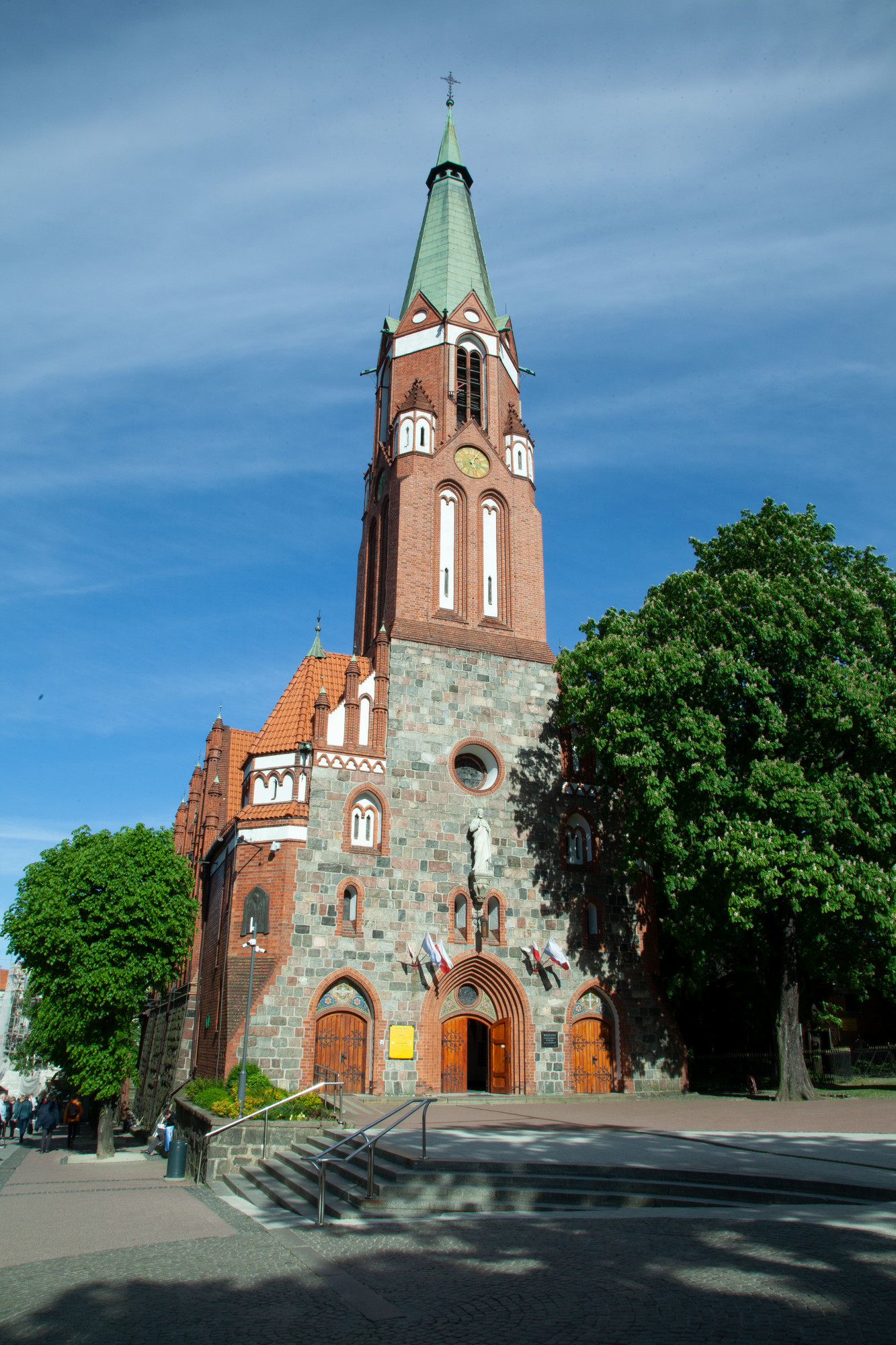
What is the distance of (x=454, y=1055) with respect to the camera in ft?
83.7

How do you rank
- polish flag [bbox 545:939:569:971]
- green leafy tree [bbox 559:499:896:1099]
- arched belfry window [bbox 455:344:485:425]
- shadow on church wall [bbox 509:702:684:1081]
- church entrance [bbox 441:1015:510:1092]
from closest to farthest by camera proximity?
green leafy tree [bbox 559:499:896:1099], church entrance [bbox 441:1015:510:1092], polish flag [bbox 545:939:569:971], shadow on church wall [bbox 509:702:684:1081], arched belfry window [bbox 455:344:485:425]

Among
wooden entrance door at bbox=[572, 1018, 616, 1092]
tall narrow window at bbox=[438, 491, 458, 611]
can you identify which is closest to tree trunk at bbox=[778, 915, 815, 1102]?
wooden entrance door at bbox=[572, 1018, 616, 1092]

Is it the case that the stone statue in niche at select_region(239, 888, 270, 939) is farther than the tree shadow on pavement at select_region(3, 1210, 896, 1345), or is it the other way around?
the stone statue in niche at select_region(239, 888, 270, 939)

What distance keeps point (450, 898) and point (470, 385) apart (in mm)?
18812

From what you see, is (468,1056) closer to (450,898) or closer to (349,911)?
(450,898)

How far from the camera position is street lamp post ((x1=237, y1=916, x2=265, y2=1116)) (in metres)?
18.4

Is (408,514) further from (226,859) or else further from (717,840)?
(717,840)

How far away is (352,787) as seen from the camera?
25.8 m

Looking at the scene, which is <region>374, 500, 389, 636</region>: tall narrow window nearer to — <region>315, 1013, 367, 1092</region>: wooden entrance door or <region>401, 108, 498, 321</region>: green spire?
<region>401, 108, 498, 321</region>: green spire

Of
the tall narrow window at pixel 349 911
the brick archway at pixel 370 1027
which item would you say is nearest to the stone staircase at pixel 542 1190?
the brick archway at pixel 370 1027

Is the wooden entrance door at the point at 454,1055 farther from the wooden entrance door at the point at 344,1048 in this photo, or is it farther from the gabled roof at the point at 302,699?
the gabled roof at the point at 302,699

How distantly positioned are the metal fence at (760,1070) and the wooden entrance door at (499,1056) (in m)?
6.02

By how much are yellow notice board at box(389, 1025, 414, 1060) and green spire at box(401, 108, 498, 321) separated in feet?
83.0

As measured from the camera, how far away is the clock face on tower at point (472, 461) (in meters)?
32.3
